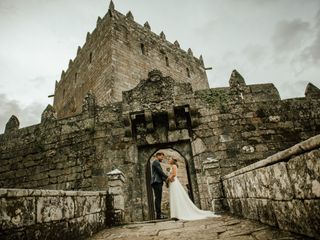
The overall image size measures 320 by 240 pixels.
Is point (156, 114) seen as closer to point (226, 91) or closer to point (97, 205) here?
point (226, 91)

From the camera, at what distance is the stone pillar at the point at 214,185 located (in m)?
4.89

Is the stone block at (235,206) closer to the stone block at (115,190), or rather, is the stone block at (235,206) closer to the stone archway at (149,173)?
the stone archway at (149,173)

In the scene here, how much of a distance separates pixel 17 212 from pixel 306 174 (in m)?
2.62

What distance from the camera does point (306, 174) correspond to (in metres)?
1.76

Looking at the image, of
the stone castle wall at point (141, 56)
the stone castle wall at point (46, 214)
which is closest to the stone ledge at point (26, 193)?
the stone castle wall at point (46, 214)

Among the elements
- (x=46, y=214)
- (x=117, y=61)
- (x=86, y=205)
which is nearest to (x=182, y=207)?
(x=86, y=205)

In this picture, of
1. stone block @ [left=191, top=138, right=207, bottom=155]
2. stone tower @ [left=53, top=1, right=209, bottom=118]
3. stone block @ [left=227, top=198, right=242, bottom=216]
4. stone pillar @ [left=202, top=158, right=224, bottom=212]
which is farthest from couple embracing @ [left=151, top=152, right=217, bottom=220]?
stone tower @ [left=53, top=1, right=209, bottom=118]

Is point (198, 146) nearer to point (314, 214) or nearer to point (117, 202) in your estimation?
point (117, 202)

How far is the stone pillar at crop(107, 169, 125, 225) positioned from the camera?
4594mm

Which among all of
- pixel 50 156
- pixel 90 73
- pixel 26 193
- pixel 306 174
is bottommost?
pixel 306 174

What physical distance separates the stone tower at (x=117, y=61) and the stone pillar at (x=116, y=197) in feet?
13.9

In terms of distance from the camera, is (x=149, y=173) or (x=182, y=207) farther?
(x=149, y=173)

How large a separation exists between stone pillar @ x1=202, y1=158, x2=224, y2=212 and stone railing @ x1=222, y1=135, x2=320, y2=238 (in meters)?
1.53

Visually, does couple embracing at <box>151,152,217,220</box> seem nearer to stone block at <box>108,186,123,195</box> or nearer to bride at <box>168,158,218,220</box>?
bride at <box>168,158,218,220</box>
